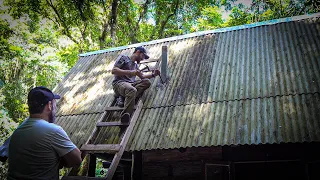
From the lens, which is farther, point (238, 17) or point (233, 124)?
point (238, 17)

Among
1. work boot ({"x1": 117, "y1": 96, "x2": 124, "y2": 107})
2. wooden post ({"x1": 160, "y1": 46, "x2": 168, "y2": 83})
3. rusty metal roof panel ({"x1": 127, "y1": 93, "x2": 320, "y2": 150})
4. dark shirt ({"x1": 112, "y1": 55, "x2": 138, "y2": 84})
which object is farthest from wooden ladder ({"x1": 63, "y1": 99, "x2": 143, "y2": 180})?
wooden post ({"x1": 160, "y1": 46, "x2": 168, "y2": 83})

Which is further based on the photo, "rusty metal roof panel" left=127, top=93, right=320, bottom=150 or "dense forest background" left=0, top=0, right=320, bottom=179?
"dense forest background" left=0, top=0, right=320, bottom=179

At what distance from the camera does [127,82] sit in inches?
217

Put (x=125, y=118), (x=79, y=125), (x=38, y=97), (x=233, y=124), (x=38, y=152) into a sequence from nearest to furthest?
(x=38, y=152) < (x=38, y=97) < (x=233, y=124) < (x=125, y=118) < (x=79, y=125)

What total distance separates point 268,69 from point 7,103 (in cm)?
1819

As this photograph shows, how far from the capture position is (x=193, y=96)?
5875 mm

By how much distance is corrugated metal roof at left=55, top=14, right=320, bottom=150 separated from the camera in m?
4.59

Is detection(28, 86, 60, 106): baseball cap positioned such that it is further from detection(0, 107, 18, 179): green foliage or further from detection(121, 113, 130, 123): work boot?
detection(0, 107, 18, 179): green foliage

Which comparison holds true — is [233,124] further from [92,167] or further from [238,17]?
[238,17]

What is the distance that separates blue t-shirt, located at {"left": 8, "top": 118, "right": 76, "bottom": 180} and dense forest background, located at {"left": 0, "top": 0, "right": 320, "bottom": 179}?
13.7m

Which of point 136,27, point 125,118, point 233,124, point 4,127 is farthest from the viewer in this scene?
point 136,27

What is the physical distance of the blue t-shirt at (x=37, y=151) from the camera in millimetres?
2225

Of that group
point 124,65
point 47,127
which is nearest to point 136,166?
point 124,65

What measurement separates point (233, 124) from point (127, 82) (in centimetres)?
255
